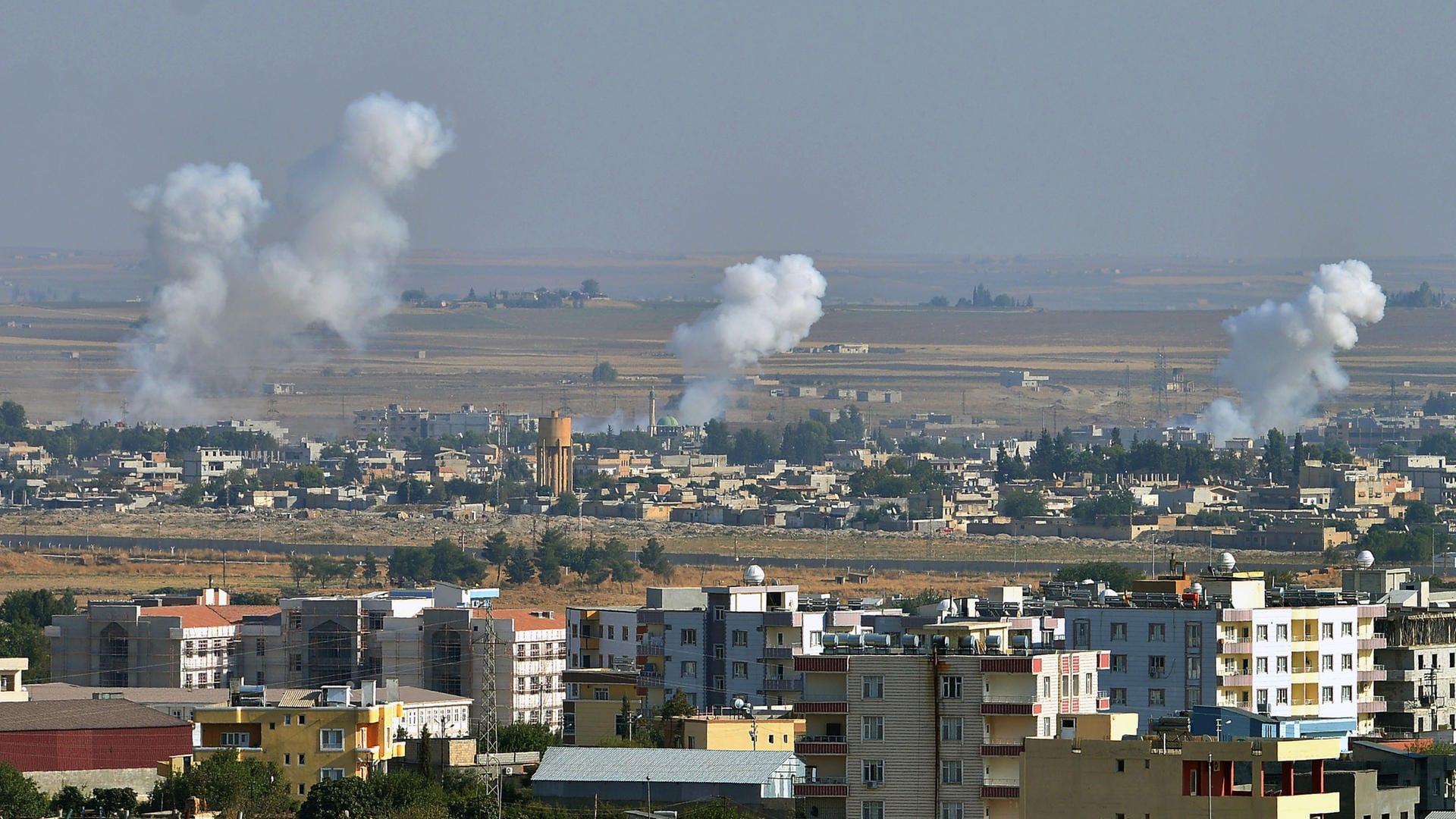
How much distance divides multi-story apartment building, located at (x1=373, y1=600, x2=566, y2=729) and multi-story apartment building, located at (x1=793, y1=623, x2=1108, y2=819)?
2393cm

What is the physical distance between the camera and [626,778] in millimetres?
32188

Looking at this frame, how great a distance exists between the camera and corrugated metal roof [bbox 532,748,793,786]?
32.1 metres

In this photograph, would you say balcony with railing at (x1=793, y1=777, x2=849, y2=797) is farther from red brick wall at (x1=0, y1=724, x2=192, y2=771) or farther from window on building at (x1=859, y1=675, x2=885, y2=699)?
red brick wall at (x1=0, y1=724, x2=192, y2=771)

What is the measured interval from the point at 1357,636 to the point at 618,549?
5095 cm

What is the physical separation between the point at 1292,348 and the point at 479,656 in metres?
116

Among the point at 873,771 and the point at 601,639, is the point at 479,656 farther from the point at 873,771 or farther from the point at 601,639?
the point at 873,771

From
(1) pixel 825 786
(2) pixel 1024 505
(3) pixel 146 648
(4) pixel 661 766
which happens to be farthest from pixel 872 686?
(2) pixel 1024 505

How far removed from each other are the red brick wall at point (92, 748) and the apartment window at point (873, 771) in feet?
42.3

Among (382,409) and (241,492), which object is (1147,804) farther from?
(382,409)

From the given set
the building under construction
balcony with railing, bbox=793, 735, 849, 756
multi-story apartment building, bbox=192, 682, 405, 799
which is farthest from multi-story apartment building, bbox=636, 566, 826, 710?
the building under construction

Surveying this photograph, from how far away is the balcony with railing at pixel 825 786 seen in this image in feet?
94.7

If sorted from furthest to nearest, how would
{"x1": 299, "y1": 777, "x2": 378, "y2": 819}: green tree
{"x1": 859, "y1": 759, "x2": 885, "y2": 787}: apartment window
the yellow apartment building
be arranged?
1. {"x1": 299, "y1": 777, "x2": 378, "y2": 819}: green tree
2. {"x1": 859, "y1": 759, "x2": 885, "y2": 787}: apartment window
3. the yellow apartment building

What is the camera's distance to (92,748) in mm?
39031

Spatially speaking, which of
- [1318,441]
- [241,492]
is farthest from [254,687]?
[1318,441]
